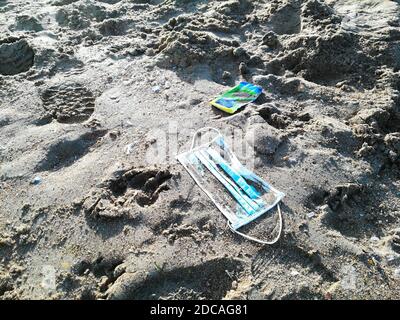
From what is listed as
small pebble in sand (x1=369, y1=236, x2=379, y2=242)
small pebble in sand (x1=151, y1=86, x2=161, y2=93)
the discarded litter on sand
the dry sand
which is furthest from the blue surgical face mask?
small pebble in sand (x1=151, y1=86, x2=161, y2=93)

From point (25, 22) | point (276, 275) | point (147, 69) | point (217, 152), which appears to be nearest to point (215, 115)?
point (217, 152)

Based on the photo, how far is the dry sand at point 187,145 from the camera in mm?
2227

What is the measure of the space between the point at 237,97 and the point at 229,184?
2.95 feet

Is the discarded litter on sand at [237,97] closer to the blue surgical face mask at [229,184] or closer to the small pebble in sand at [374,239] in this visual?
the blue surgical face mask at [229,184]

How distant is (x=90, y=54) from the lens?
151 inches

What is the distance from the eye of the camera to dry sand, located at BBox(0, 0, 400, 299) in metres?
2.23

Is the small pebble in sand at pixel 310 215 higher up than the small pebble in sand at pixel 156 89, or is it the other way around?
the small pebble in sand at pixel 156 89

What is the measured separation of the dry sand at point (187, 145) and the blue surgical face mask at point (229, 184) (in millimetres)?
63

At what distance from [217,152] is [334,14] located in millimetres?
1992

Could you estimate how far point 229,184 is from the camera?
8.54 feet

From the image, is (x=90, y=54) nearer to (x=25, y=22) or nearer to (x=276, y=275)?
(x=25, y=22)

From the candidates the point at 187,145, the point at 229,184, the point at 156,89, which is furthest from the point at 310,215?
the point at 156,89

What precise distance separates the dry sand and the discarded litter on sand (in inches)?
2.7

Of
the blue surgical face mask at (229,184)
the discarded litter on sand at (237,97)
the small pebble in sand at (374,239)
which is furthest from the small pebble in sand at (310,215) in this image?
the discarded litter on sand at (237,97)
